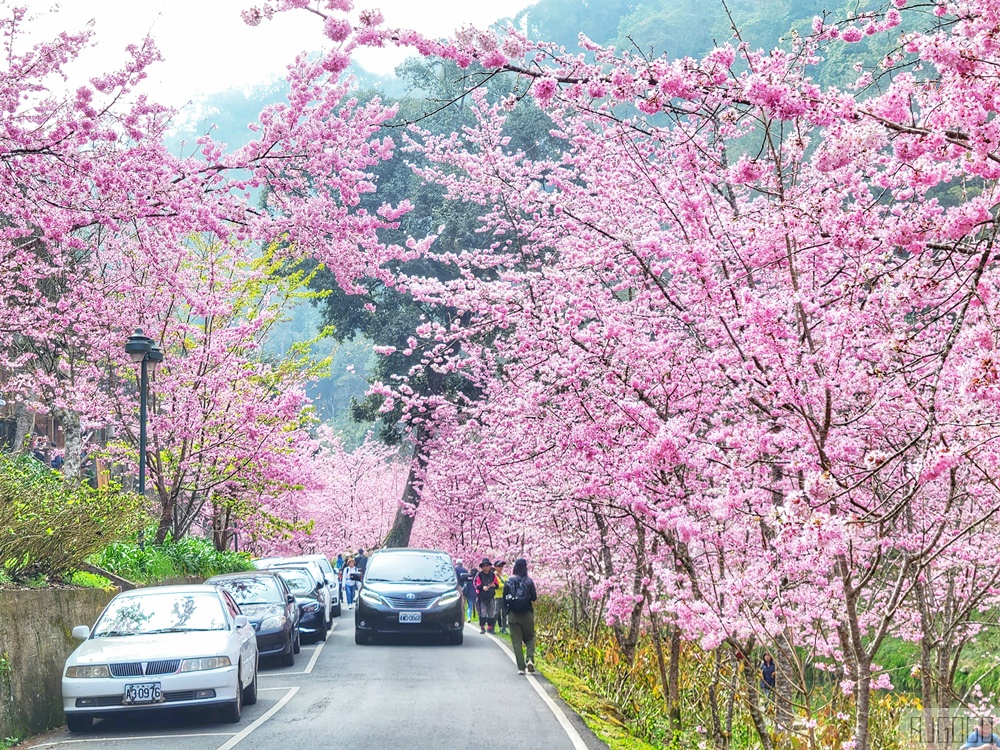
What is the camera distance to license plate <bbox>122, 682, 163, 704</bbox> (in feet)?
36.6

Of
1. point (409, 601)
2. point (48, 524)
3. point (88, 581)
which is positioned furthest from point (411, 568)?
point (48, 524)

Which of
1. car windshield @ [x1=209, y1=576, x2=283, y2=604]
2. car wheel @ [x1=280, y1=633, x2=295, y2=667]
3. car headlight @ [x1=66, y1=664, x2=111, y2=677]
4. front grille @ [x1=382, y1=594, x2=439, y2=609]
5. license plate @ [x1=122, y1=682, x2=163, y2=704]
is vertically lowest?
car wheel @ [x1=280, y1=633, x2=295, y2=667]

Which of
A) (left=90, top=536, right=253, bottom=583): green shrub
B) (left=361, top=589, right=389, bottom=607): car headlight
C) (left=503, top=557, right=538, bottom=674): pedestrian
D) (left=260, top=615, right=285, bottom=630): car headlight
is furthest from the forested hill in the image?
(left=260, top=615, right=285, bottom=630): car headlight

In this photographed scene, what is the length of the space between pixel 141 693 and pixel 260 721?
1.39 metres

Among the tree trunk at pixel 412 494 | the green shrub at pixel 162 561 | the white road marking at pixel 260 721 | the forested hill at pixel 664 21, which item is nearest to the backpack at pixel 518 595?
the white road marking at pixel 260 721

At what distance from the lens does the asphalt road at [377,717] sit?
415 inches

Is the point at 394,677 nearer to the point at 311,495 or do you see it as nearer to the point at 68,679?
the point at 68,679

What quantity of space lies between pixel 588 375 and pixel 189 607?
524 cm

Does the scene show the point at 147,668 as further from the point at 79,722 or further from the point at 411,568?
the point at 411,568

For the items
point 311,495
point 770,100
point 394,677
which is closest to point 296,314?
point 311,495

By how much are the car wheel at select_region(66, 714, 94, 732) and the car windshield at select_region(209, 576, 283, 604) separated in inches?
271

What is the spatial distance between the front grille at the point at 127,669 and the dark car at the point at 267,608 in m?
6.40

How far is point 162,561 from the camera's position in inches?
831

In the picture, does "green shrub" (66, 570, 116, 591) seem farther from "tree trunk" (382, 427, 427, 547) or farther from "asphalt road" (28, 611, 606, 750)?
"tree trunk" (382, 427, 427, 547)
